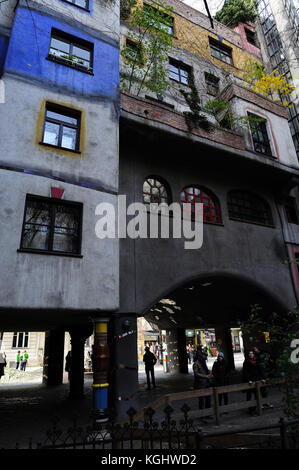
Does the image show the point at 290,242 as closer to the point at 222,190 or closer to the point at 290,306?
the point at 290,306

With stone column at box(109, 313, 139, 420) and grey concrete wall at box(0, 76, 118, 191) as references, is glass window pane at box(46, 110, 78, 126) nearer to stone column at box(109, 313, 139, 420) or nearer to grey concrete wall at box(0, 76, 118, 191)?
grey concrete wall at box(0, 76, 118, 191)

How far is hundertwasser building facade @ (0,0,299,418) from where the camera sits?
332 inches

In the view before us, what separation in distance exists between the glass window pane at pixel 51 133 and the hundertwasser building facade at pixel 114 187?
4cm

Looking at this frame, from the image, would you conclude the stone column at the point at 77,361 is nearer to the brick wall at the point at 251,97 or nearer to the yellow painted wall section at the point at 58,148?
the yellow painted wall section at the point at 58,148

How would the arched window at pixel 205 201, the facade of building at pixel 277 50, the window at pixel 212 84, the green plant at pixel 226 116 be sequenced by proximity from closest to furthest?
the arched window at pixel 205 201
the green plant at pixel 226 116
the window at pixel 212 84
the facade of building at pixel 277 50

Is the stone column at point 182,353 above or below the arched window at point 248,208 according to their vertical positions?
below

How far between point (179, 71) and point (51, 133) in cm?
1103

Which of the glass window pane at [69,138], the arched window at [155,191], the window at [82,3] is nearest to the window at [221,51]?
the window at [82,3]

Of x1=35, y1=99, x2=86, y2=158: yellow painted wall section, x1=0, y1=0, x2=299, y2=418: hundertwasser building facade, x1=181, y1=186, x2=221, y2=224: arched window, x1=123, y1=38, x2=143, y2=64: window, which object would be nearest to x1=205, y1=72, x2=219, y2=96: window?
x1=0, y1=0, x2=299, y2=418: hundertwasser building facade

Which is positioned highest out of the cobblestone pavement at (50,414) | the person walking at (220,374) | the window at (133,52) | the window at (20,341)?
the window at (133,52)

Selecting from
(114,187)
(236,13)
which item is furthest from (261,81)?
(114,187)

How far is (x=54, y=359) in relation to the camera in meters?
19.5

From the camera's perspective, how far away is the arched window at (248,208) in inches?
564
